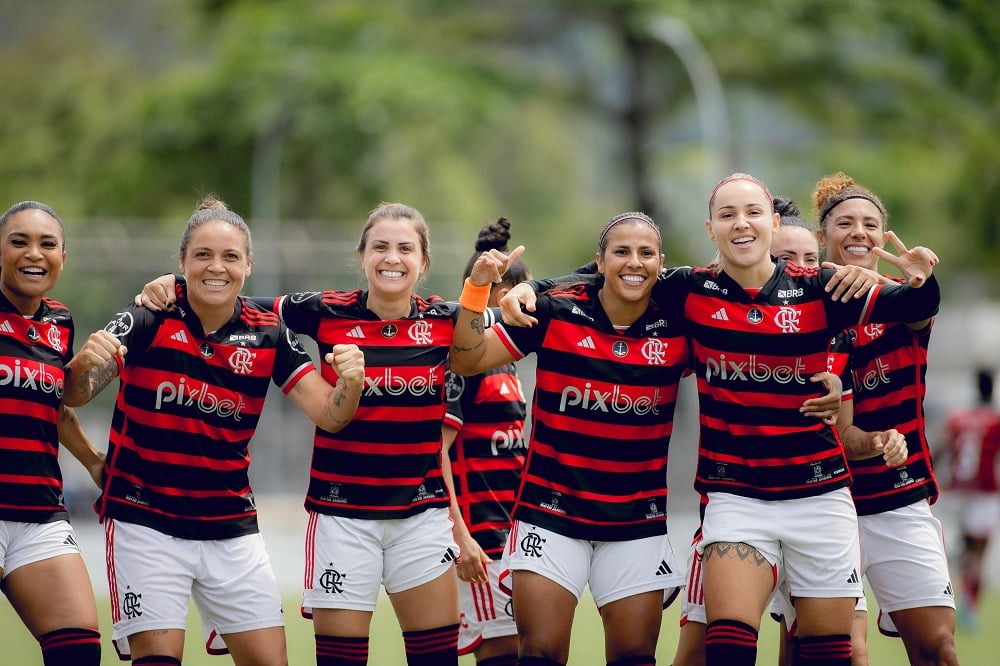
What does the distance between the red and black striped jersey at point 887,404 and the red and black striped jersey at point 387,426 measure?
80.3 inches

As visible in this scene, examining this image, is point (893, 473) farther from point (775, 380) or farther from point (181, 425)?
point (181, 425)

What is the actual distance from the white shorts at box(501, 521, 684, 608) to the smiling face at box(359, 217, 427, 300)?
1.23 meters

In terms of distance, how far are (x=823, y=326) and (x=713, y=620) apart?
1.37 meters

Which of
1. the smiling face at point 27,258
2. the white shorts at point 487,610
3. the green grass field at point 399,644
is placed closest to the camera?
the smiling face at point 27,258

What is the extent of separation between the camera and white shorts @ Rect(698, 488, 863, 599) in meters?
5.63

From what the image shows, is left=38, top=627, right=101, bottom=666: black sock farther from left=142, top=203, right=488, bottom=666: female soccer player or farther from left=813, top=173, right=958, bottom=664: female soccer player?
left=813, top=173, right=958, bottom=664: female soccer player

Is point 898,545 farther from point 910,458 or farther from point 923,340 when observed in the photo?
→ point 923,340

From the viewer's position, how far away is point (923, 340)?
6387 millimetres

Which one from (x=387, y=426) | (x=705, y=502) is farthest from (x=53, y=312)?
(x=705, y=502)

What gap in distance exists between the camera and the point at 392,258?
5973mm

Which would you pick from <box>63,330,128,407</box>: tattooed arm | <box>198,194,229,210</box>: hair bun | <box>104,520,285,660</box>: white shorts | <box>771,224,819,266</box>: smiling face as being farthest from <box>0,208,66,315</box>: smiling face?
<box>771,224,819,266</box>: smiling face

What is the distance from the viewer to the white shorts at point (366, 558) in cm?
586

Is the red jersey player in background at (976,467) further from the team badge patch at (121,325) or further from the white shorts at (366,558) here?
the team badge patch at (121,325)

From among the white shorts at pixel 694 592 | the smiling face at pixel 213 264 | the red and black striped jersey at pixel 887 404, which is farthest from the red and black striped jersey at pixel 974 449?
the smiling face at pixel 213 264
